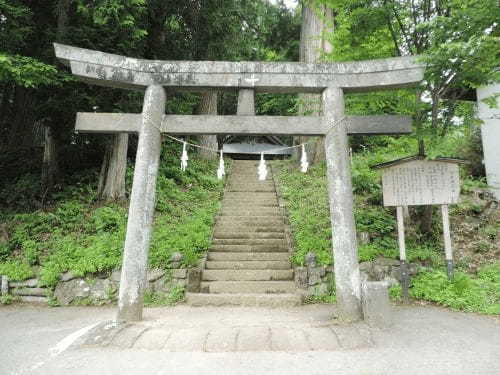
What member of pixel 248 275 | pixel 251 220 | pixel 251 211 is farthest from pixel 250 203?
pixel 248 275

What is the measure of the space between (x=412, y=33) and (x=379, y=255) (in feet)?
15.7

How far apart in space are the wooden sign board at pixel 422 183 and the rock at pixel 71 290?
6.61 metres

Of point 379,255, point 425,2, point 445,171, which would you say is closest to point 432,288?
point 379,255

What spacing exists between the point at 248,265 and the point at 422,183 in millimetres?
4123

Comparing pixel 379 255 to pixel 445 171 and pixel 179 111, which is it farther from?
pixel 179 111

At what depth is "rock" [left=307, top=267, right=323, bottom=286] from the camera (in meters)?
7.15

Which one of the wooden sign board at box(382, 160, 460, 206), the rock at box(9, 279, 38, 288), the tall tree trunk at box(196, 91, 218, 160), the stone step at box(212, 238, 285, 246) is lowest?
the rock at box(9, 279, 38, 288)

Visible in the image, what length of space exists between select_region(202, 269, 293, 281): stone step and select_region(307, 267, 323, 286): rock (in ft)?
1.64

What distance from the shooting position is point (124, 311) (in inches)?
206

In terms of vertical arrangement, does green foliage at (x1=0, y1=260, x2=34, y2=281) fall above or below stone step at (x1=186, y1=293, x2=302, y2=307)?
above

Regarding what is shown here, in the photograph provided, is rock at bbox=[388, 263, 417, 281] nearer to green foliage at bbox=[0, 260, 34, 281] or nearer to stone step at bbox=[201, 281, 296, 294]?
stone step at bbox=[201, 281, 296, 294]

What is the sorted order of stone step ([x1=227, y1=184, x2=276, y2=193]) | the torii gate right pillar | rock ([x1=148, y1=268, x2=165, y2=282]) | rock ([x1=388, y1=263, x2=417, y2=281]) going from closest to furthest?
the torii gate right pillar
rock ([x1=388, y1=263, x2=417, y2=281])
rock ([x1=148, y1=268, x2=165, y2=282])
stone step ([x1=227, y1=184, x2=276, y2=193])

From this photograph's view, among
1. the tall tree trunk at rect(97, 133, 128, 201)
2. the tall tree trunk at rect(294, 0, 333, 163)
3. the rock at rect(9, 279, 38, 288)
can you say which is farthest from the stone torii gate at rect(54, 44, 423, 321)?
the tall tree trunk at rect(294, 0, 333, 163)

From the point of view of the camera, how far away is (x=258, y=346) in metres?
4.38
